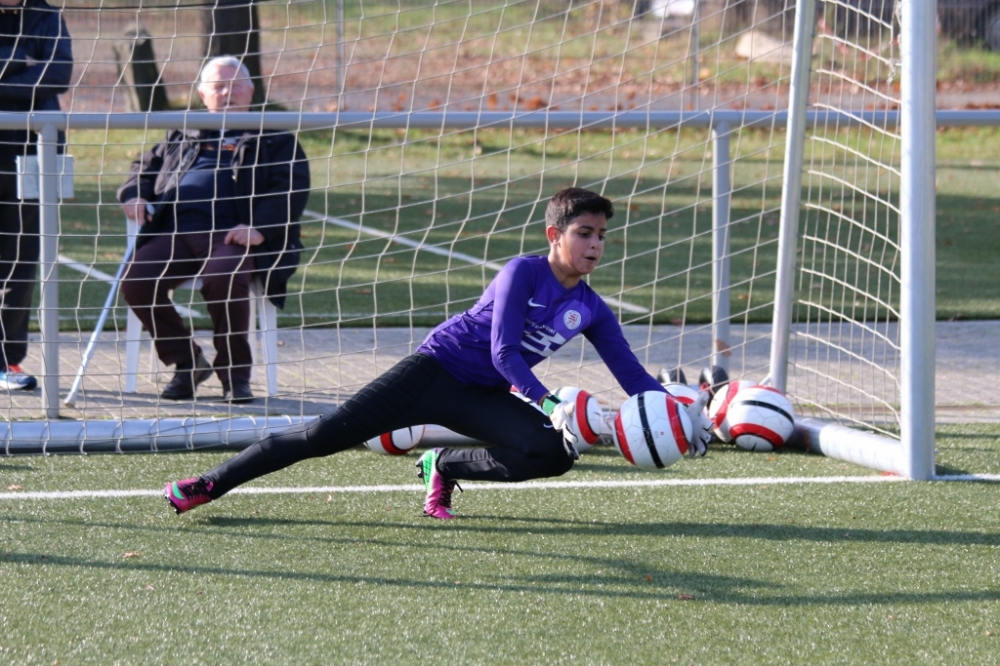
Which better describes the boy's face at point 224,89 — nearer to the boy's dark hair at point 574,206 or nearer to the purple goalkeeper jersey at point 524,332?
the purple goalkeeper jersey at point 524,332

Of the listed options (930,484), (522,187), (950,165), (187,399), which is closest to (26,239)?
(187,399)

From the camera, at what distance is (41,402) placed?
660 cm

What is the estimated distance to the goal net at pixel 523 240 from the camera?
6.17 metres

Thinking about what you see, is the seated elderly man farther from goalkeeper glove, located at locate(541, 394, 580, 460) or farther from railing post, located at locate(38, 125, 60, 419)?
goalkeeper glove, located at locate(541, 394, 580, 460)

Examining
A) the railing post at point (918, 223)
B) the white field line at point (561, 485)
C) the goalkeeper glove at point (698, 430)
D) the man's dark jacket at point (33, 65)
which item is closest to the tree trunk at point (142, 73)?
the man's dark jacket at point (33, 65)

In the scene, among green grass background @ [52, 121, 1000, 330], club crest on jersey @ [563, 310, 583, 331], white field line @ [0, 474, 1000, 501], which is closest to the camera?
club crest on jersey @ [563, 310, 583, 331]

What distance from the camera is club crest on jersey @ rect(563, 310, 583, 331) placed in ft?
15.1

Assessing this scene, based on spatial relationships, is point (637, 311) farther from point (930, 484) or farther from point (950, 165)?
point (950, 165)

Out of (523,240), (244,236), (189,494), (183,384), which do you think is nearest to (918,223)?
(189,494)

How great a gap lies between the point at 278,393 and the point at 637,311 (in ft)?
10.5

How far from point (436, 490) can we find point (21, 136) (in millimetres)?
3577

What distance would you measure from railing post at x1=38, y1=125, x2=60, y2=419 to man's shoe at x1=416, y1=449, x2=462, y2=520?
7.64 feet

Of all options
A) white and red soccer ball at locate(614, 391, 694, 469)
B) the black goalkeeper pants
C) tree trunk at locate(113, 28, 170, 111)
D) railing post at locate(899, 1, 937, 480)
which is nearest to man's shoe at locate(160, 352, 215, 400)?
the black goalkeeper pants

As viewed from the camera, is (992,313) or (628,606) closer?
(628,606)
